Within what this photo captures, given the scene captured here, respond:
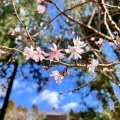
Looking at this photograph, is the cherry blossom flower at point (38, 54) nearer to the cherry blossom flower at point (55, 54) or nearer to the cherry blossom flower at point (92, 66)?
the cherry blossom flower at point (55, 54)

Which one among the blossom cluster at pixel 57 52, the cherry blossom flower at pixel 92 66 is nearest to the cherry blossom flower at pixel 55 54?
the blossom cluster at pixel 57 52

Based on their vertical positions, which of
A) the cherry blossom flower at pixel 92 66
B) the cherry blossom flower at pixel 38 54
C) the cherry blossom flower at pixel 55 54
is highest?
the cherry blossom flower at pixel 38 54

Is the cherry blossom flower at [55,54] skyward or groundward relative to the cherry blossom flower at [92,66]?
skyward

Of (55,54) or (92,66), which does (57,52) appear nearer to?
(55,54)

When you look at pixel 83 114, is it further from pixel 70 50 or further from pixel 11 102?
pixel 11 102

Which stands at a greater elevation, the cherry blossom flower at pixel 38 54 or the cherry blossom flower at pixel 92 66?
the cherry blossom flower at pixel 38 54

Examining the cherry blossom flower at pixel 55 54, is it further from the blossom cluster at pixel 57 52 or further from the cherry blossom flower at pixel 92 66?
the cherry blossom flower at pixel 92 66

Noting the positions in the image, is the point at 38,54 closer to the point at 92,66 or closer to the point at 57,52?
the point at 57,52

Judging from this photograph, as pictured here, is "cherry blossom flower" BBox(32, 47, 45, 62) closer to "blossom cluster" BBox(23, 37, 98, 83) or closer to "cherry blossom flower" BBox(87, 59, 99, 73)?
"blossom cluster" BBox(23, 37, 98, 83)

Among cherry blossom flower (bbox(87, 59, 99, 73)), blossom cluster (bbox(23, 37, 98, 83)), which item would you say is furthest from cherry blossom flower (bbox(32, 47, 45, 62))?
cherry blossom flower (bbox(87, 59, 99, 73))

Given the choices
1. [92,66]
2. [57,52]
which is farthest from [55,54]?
[92,66]

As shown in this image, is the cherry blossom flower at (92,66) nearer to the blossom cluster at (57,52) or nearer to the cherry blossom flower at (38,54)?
the blossom cluster at (57,52)
